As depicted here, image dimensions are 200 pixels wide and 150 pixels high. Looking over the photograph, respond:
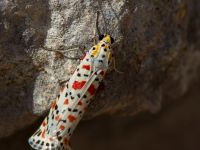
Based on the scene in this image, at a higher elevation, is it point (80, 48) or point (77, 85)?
point (80, 48)

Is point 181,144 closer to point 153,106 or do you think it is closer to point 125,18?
point 153,106

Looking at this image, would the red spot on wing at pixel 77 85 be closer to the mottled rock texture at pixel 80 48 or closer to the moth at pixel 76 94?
the moth at pixel 76 94

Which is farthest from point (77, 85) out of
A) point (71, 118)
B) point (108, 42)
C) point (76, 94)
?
point (108, 42)

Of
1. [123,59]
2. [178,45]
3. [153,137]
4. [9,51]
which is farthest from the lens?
[153,137]

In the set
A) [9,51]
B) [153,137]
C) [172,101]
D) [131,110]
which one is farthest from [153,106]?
[9,51]

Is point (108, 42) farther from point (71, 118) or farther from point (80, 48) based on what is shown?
point (71, 118)
